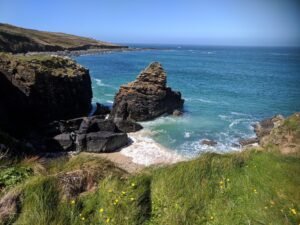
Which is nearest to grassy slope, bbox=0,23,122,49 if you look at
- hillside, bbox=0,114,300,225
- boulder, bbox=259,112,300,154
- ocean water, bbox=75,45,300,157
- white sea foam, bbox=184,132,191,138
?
ocean water, bbox=75,45,300,157

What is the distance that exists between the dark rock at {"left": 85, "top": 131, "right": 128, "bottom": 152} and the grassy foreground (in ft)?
54.4

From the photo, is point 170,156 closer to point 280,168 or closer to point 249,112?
point 280,168

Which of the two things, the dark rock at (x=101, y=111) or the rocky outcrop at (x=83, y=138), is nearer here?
the rocky outcrop at (x=83, y=138)

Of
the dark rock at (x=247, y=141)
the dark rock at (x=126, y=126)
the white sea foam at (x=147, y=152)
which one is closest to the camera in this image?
the white sea foam at (x=147, y=152)

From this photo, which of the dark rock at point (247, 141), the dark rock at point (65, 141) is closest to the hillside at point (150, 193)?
the dark rock at point (65, 141)

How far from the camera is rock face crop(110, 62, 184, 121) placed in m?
34.6

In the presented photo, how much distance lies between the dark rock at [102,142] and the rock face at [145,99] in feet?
26.2

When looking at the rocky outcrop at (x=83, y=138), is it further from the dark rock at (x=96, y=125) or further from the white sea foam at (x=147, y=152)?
the white sea foam at (x=147, y=152)

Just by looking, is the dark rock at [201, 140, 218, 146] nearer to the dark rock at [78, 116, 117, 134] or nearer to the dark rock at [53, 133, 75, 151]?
the dark rock at [78, 116, 117, 134]

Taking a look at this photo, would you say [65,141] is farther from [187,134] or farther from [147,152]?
[187,134]

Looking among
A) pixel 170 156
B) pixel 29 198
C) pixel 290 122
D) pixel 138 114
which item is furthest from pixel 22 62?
pixel 29 198

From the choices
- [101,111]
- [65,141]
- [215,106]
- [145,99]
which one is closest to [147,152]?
[65,141]

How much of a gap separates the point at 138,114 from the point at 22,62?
14277 mm

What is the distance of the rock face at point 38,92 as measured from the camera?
27.1m
